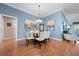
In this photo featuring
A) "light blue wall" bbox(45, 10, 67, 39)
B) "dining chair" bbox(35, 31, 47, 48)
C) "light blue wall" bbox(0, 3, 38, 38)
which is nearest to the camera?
"light blue wall" bbox(0, 3, 38, 38)

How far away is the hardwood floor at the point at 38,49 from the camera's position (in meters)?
2.12

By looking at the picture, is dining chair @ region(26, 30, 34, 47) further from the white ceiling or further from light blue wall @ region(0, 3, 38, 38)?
the white ceiling

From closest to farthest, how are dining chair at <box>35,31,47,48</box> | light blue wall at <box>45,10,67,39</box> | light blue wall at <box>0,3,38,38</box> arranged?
light blue wall at <box>0,3,38,38</box>
light blue wall at <box>45,10,67,39</box>
dining chair at <box>35,31,47,48</box>

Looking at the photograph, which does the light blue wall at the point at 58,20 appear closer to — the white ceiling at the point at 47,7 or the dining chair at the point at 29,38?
the white ceiling at the point at 47,7

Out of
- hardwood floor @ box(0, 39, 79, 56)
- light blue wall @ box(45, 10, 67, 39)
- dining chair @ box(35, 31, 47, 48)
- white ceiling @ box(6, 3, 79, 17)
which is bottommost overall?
hardwood floor @ box(0, 39, 79, 56)

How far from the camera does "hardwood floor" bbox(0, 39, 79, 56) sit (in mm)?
2115

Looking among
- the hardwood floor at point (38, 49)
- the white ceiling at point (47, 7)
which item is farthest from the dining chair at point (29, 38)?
the white ceiling at point (47, 7)

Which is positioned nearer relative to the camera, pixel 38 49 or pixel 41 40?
pixel 38 49

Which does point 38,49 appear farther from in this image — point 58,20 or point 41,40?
point 58,20

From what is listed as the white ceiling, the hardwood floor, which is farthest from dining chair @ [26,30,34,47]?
the white ceiling

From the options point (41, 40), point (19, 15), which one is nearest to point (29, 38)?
point (41, 40)

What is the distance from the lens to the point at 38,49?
220 cm

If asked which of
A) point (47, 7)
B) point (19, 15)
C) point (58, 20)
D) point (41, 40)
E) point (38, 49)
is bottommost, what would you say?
point (38, 49)

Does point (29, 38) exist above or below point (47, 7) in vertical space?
below
